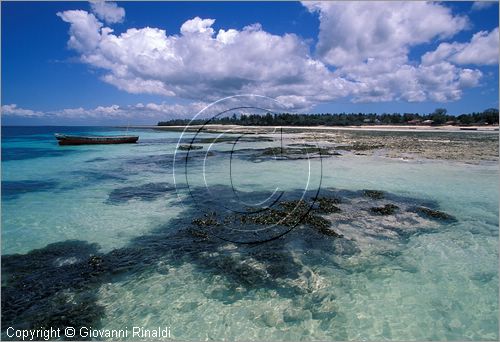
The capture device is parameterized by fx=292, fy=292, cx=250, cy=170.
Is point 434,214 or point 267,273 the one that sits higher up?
point 434,214

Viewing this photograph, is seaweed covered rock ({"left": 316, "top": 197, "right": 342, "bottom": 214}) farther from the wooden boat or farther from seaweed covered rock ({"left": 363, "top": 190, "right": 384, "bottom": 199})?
the wooden boat

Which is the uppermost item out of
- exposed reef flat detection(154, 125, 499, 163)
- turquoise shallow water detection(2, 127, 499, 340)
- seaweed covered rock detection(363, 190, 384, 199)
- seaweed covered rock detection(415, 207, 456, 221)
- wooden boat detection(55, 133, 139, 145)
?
wooden boat detection(55, 133, 139, 145)

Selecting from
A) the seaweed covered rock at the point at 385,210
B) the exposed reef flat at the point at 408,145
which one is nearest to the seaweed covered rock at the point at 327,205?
the seaweed covered rock at the point at 385,210

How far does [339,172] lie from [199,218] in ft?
45.5

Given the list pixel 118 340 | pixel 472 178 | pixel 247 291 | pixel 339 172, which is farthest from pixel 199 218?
pixel 472 178

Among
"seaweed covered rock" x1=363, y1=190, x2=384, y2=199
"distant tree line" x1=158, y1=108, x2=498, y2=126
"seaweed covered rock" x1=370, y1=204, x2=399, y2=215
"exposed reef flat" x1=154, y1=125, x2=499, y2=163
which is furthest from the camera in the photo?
"distant tree line" x1=158, y1=108, x2=498, y2=126

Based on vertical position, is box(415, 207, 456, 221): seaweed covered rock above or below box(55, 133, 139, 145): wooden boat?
below

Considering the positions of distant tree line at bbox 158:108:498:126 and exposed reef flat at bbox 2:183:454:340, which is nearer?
exposed reef flat at bbox 2:183:454:340

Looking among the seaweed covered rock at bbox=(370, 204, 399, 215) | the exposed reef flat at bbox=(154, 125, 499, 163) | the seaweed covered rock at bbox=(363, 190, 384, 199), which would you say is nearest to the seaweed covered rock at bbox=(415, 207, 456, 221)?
the seaweed covered rock at bbox=(370, 204, 399, 215)

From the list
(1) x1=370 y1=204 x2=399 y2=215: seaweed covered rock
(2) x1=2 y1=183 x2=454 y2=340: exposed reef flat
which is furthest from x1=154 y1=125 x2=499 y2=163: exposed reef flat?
(1) x1=370 y1=204 x2=399 y2=215: seaweed covered rock

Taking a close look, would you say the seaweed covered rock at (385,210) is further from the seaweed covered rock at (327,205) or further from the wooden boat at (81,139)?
the wooden boat at (81,139)

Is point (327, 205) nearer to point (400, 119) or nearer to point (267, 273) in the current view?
point (267, 273)

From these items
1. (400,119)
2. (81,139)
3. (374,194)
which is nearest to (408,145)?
(374,194)

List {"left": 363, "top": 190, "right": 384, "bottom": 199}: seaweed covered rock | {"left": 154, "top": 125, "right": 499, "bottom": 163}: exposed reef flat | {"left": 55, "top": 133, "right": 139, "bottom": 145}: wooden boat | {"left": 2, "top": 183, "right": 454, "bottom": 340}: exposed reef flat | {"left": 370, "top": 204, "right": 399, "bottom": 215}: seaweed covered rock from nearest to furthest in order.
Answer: {"left": 2, "top": 183, "right": 454, "bottom": 340}: exposed reef flat < {"left": 370, "top": 204, "right": 399, "bottom": 215}: seaweed covered rock < {"left": 363, "top": 190, "right": 384, "bottom": 199}: seaweed covered rock < {"left": 154, "top": 125, "right": 499, "bottom": 163}: exposed reef flat < {"left": 55, "top": 133, "right": 139, "bottom": 145}: wooden boat
